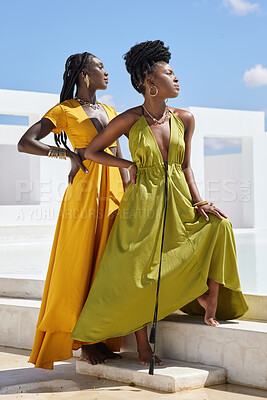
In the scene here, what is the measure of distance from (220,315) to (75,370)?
2.71 ft

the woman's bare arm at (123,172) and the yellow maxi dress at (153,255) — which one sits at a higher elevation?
the woman's bare arm at (123,172)

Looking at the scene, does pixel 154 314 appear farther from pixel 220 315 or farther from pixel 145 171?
pixel 145 171

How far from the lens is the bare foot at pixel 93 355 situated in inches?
131

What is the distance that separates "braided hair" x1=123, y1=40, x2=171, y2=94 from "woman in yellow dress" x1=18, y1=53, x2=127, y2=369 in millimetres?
253

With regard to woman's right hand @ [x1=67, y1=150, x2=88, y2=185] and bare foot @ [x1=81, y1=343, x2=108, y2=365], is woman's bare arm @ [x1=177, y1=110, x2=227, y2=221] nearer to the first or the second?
woman's right hand @ [x1=67, y1=150, x2=88, y2=185]

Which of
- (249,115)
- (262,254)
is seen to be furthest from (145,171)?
(249,115)

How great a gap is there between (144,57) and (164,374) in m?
1.53

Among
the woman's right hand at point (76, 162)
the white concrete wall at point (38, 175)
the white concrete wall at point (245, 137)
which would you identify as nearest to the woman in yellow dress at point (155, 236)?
the woman's right hand at point (76, 162)

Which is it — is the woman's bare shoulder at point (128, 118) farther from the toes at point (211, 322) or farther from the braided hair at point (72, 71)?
the toes at point (211, 322)

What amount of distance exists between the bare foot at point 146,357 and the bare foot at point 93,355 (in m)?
0.19

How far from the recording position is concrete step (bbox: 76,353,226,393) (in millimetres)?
3020

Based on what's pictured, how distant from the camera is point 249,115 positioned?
625 inches

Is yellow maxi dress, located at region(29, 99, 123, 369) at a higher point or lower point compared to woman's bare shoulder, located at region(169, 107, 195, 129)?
lower

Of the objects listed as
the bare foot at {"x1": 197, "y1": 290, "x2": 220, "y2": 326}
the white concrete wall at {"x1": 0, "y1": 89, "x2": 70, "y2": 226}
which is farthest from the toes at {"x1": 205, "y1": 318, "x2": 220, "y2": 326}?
the white concrete wall at {"x1": 0, "y1": 89, "x2": 70, "y2": 226}
